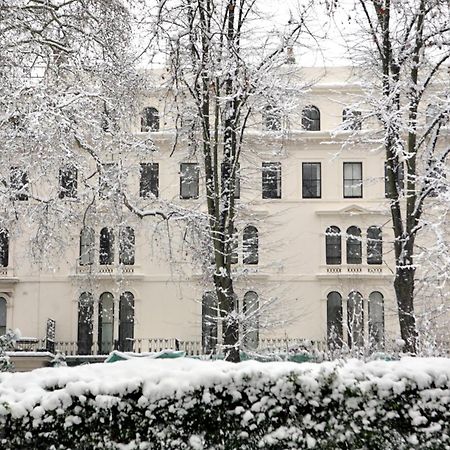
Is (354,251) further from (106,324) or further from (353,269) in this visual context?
(106,324)

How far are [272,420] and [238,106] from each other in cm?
1186

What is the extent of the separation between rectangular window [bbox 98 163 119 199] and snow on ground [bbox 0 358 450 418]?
951 centimetres

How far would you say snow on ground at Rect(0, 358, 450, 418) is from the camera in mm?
5848

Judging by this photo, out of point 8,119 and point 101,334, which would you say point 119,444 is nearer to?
point 8,119

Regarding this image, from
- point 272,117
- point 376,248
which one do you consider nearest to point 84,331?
point 376,248

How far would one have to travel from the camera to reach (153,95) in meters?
18.3

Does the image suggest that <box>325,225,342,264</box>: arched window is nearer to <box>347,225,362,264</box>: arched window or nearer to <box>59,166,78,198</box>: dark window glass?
<box>347,225,362,264</box>: arched window

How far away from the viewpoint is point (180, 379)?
5.91 metres

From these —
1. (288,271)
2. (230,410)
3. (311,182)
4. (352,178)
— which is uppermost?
(352,178)

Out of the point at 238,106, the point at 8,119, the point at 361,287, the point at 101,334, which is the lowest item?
the point at 101,334

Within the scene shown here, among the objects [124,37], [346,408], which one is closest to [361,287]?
[124,37]

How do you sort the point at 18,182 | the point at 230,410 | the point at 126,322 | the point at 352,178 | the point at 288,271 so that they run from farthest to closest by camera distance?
1. the point at 352,178
2. the point at 126,322
3. the point at 288,271
4. the point at 18,182
5. the point at 230,410

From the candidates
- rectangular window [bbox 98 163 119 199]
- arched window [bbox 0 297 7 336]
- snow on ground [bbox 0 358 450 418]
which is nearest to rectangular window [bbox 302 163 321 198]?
arched window [bbox 0 297 7 336]

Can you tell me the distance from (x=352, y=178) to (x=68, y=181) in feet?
68.1
